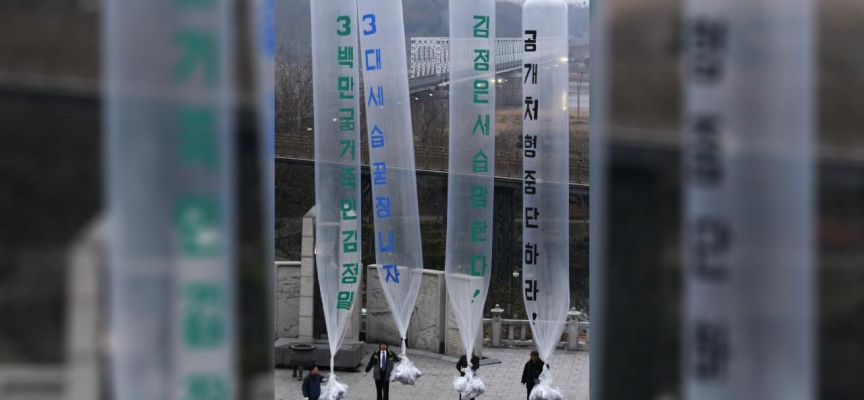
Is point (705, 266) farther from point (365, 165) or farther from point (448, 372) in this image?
point (365, 165)

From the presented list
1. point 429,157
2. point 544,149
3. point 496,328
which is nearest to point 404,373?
point 544,149

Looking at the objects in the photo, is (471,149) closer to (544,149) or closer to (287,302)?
(544,149)

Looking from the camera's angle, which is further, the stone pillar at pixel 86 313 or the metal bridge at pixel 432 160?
the metal bridge at pixel 432 160

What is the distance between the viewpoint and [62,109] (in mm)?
4785

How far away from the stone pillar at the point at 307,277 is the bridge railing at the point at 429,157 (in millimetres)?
7240

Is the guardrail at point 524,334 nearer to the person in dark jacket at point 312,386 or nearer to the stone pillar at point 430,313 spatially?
the stone pillar at point 430,313

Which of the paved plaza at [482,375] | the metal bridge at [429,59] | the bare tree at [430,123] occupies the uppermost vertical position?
the metal bridge at [429,59]

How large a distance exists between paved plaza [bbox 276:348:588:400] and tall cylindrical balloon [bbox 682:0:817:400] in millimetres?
9203

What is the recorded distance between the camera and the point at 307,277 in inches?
639

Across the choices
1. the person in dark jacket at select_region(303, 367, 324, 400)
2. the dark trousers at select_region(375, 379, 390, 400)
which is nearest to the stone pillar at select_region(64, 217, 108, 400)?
the person in dark jacket at select_region(303, 367, 324, 400)

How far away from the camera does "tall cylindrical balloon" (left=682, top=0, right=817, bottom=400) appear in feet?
15.2

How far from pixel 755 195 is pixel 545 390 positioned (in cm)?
756

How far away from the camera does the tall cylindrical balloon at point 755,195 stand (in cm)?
462

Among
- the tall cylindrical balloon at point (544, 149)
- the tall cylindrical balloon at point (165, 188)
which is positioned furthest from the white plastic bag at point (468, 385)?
the tall cylindrical balloon at point (165, 188)
